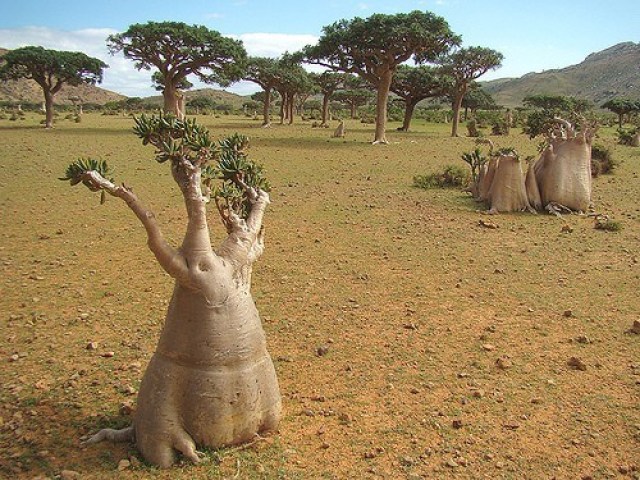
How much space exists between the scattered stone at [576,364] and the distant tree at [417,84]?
2725 centimetres

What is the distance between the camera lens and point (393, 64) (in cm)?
2259

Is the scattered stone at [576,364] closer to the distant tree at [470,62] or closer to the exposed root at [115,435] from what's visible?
the exposed root at [115,435]

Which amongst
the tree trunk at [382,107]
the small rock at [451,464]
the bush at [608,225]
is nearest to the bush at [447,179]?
the bush at [608,225]

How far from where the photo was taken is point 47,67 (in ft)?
88.4

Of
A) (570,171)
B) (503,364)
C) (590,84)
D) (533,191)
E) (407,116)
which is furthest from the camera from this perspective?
(590,84)

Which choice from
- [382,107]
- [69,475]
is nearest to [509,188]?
[69,475]

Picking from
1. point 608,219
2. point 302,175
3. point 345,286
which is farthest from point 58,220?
point 608,219

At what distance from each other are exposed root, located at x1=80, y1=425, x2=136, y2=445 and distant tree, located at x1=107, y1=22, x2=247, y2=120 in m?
24.2

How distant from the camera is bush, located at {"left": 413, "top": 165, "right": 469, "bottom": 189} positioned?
13367 mm

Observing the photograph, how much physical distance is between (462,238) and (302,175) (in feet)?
21.1

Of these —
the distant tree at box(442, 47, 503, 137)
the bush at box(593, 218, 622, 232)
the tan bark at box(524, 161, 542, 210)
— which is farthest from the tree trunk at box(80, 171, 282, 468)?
the distant tree at box(442, 47, 503, 137)

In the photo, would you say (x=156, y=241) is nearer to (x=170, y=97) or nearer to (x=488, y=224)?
(x=488, y=224)

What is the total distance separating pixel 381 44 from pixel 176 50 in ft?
35.0

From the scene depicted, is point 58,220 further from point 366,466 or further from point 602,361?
point 602,361
